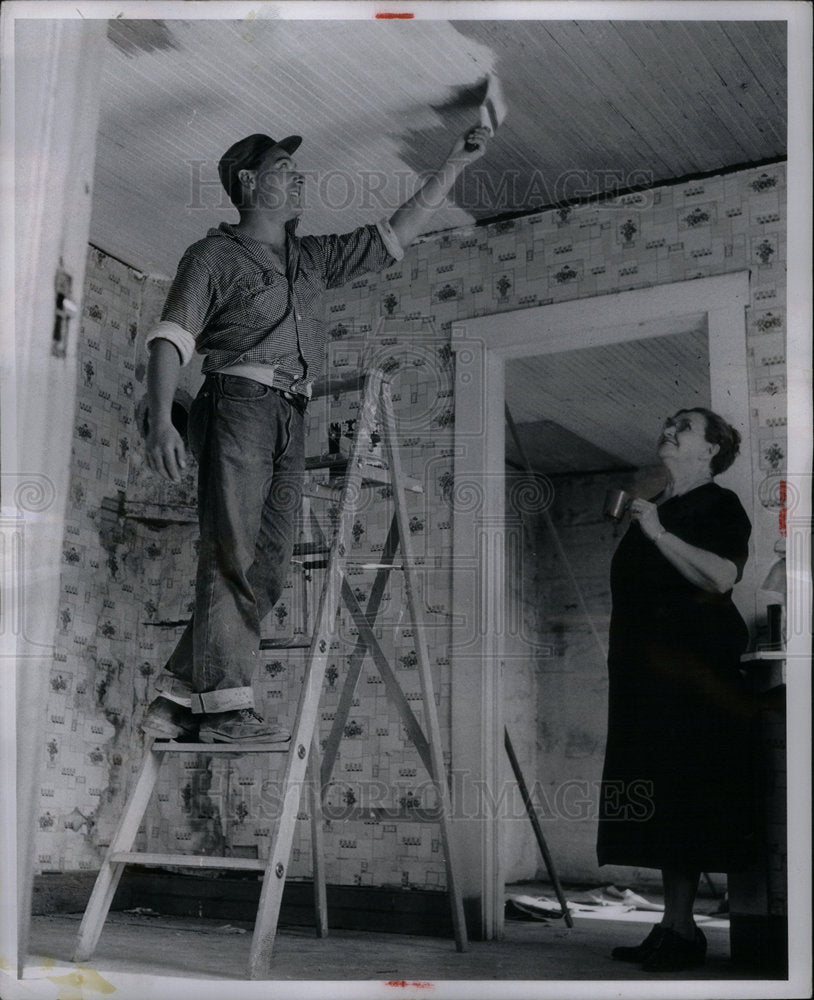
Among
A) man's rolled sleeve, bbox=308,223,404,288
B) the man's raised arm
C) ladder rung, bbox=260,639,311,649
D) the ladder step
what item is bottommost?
ladder rung, bbox=260,639,311,649

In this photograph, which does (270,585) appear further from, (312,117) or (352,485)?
(312,117)

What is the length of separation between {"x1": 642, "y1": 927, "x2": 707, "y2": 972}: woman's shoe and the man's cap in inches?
84.7

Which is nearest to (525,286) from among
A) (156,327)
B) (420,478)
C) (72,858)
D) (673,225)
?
(673,225)

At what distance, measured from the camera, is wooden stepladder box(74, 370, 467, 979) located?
2477mm

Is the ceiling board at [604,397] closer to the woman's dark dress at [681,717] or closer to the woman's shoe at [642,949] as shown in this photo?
the woman's dark dress at [681,717]

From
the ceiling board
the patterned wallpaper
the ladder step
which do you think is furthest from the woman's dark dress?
the ladder step

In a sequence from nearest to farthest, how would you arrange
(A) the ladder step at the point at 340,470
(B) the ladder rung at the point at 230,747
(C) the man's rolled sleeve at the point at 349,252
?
(B) the ladder rung at the point at 230,747
(C) the man's rolled sleeve at the point at 349,252
(A) the ladder step at the point at 340,470

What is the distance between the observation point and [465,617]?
3.18 m

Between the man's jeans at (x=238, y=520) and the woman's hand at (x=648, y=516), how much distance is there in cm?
89

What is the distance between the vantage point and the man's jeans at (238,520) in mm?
2678

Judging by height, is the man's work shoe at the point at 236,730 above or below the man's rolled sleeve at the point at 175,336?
below

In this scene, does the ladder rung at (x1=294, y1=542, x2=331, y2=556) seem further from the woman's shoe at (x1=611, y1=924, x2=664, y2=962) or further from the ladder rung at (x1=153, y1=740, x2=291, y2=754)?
the woman's shoe at (x1=611, y1=924, x2=664, y2=962)

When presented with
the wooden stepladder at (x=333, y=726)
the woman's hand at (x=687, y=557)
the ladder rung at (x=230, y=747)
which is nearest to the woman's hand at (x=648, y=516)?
the woman's hand at (x=687, y=557)

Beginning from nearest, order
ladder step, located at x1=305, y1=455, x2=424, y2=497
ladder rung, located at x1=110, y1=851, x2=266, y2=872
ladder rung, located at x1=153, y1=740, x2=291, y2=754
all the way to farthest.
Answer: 1. ladder rung, located at x1=110, y1=851, x2=266, y2=872
2. ladder rung, located at x1=153, y1=740, x2=291, y2=754
3. ladder step, located at x1=305, y1=455, x2=424, y2=497
